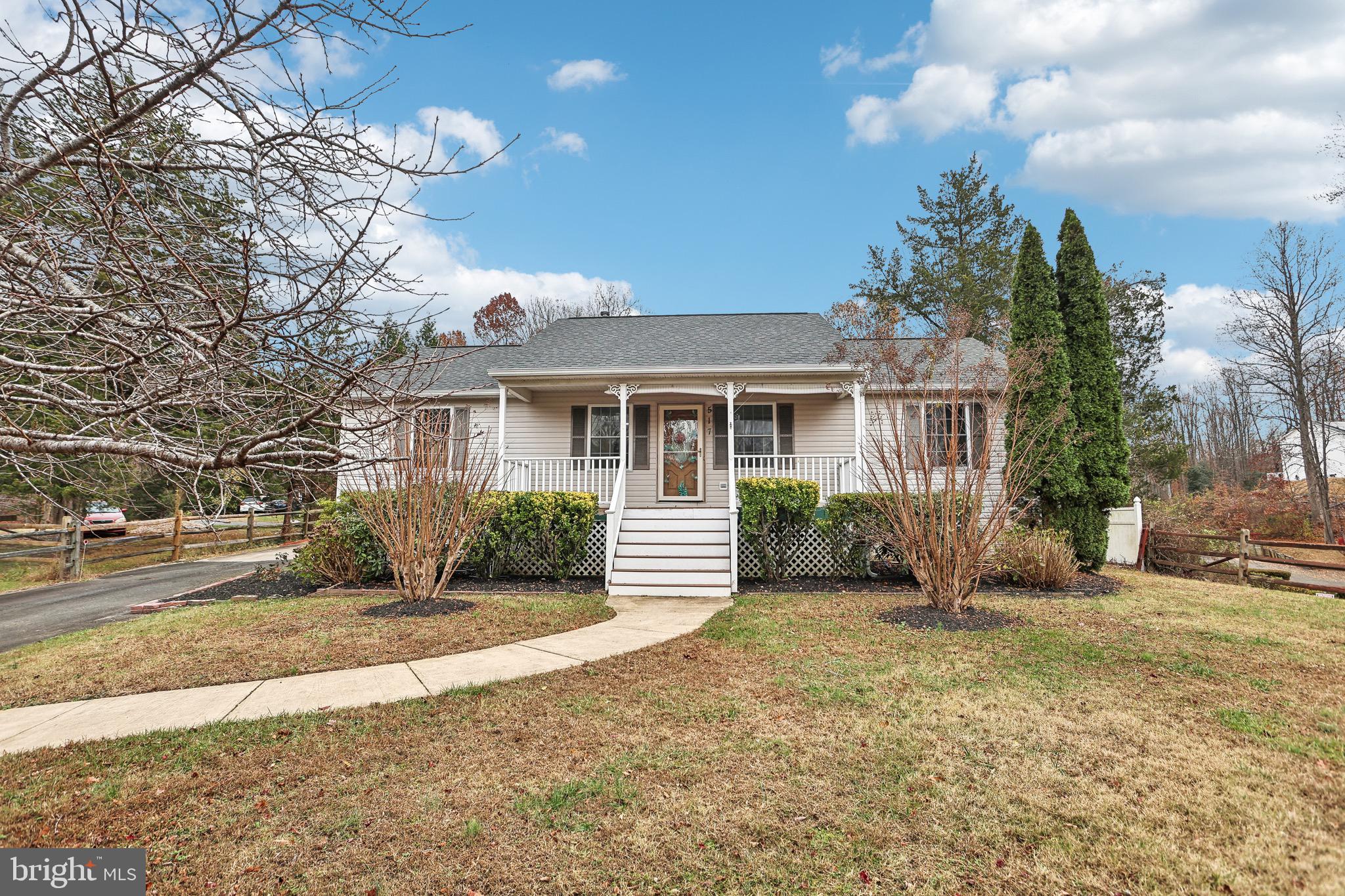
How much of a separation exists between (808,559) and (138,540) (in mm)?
14183

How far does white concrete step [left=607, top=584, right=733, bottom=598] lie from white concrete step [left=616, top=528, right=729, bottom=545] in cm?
112

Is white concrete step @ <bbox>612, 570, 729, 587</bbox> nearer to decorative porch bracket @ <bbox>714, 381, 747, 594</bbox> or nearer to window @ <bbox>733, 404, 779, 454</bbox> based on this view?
decorative porch bracket @ <bbox>714, 381, 747, 594</bbox>

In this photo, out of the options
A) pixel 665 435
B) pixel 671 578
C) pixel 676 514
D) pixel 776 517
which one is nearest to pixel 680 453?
pixel 665 435

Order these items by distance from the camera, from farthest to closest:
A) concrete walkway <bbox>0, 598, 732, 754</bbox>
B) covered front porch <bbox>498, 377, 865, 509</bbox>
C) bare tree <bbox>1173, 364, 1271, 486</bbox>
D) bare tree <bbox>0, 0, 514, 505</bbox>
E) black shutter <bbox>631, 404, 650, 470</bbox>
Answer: bare tree <bbox>1173, 364, 1271, 486</bbox> → black shutter <bbox>631, 404, 650, 470</bbox> → covered front porch <bbox>498, 377, 865, 509</bbox> → concrete walkway <bbox>0, 598, 732, 754</bbox> → bare tree <bbox>0, 0, 514, 505</bbox>

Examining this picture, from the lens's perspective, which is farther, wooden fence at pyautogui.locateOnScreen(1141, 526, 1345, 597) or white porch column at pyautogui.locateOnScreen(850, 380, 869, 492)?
white porch column at pyautogui.locateOnScreen(850, 380, 869, 492)

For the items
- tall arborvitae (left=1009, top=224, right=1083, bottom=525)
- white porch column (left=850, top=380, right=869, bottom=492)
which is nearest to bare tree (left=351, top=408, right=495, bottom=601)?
white porch column (left=850, top=380, right=869, bottom=492)

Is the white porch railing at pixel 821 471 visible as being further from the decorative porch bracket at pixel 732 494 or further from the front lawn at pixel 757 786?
the front lawn at pixel 757 786

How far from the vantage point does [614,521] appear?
32.9 feet

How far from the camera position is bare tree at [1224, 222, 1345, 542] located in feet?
61.1

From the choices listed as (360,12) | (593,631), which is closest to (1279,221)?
(593,631)

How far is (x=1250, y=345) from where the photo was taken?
2012 cm

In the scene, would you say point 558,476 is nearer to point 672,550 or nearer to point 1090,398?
point 672,550

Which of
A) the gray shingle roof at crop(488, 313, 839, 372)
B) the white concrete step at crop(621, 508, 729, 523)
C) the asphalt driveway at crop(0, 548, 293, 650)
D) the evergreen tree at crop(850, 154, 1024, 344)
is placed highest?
the evergreen tree at crop(850, 154, 1024, 344)

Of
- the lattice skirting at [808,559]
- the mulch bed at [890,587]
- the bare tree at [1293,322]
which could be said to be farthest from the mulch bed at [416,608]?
the bare tree at [1293,322]
